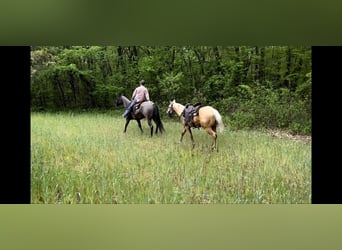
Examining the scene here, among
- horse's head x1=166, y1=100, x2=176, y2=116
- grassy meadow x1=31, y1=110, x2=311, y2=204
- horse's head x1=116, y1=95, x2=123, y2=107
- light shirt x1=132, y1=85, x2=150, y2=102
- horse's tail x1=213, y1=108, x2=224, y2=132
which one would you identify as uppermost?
light shirt x1=132, y1=85, x2=150, y2=102

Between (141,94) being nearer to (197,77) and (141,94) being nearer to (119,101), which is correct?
(119,101)

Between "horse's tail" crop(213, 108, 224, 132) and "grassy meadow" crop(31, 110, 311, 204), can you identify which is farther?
"horse's tail" crop(213, 108, 224, 132)

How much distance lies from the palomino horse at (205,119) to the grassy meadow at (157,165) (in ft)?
Answer: 0.16

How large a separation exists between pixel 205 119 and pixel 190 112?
0.50 ft

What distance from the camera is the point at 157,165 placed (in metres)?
4.40

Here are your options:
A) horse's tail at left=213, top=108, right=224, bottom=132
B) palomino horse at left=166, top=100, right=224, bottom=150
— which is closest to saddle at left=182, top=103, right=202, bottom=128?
palomino horse at left=166, top=100, right=224, bottom=150

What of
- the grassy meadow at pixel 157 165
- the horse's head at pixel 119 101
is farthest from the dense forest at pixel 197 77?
the grassy meadow at pixel 157 165

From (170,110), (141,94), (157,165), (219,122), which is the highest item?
(141,94)

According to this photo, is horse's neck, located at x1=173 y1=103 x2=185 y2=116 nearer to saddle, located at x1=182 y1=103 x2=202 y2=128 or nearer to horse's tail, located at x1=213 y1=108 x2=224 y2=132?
saddle, located at x1=182 y1=103 x2=202 y2=128

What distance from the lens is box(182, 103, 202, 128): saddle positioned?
4.45 m

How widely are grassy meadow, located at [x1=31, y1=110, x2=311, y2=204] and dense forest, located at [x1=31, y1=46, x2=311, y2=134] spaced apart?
0.17 m

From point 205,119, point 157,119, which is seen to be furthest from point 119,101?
point 205,119
